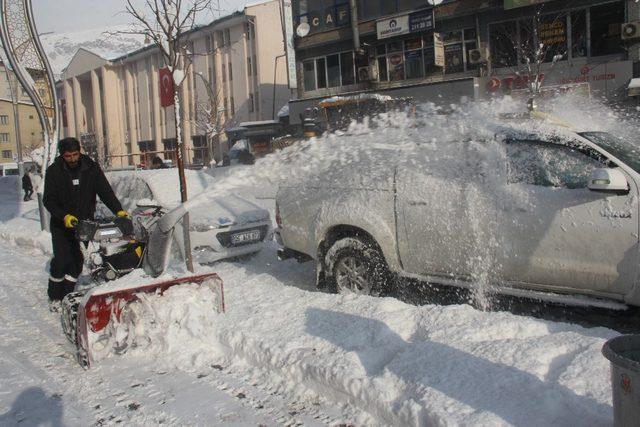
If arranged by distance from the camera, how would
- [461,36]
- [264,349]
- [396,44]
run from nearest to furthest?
[264,349]
[461,36]
[396,44]

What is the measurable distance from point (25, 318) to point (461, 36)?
22.4 metres

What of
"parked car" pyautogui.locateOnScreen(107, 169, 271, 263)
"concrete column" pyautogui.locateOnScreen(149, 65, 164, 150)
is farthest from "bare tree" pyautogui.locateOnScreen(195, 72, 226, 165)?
"parked car" pyautogui.locateOnScreen(107, 169, 271, 263)

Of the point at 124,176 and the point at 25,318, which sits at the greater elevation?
the point at 124,176

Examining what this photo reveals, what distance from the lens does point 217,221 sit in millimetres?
7695

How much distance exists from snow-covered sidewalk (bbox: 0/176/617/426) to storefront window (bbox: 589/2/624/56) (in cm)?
1981

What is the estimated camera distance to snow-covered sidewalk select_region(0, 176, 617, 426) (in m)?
3.14

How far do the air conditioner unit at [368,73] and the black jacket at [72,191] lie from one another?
74.1ft

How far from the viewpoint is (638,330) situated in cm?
453

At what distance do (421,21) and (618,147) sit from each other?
2171 centimetres

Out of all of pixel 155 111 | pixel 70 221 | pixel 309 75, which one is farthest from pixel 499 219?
pixel 155 111

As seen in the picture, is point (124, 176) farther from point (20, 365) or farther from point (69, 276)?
point (20, 365)

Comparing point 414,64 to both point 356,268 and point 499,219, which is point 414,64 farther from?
point 499,219

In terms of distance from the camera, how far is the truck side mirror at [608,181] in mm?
4090

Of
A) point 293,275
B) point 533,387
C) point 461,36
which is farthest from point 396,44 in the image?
point 533,387
